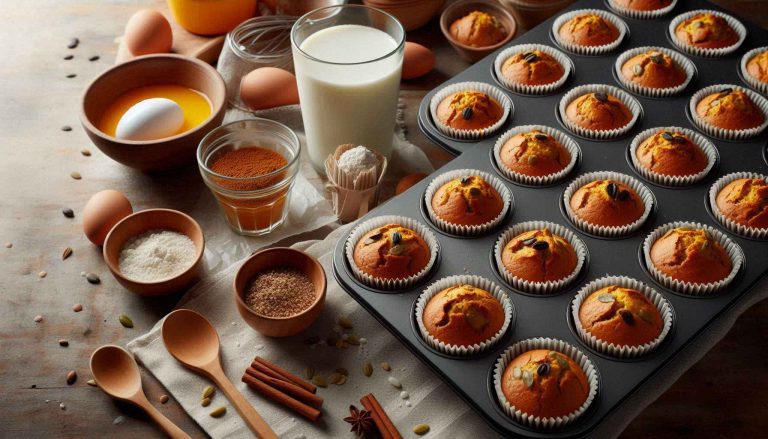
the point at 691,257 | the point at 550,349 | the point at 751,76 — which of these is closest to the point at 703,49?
the point at 751,76

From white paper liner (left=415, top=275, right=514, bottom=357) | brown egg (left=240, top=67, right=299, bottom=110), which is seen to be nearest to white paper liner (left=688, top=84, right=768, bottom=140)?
white paper liner (left=415, top=275, right=514, bottom=357)

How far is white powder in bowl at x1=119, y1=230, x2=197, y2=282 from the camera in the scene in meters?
2.28

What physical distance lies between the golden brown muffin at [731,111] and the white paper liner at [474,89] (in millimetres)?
599

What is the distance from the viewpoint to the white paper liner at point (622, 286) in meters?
1.93

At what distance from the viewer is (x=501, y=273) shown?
2.12 m

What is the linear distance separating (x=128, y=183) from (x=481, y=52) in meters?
1.34

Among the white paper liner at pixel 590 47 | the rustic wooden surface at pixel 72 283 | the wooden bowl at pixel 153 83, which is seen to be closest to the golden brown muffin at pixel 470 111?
the rustic wooden surface at pixel 72 283

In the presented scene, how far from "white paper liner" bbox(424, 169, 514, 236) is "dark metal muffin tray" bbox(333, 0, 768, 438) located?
19 mm

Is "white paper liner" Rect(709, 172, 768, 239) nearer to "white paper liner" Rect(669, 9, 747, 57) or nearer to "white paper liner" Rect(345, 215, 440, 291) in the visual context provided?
"white paper liner" Rect(669, 9, 747, 57)

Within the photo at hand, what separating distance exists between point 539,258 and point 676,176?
549mm

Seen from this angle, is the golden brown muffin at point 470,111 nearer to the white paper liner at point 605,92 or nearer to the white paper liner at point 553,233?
the white paper liner at point 605,92

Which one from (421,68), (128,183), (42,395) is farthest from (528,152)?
(42,395)

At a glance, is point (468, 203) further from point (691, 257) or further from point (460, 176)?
point (691, 257)

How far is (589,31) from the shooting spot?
8.99 ft
